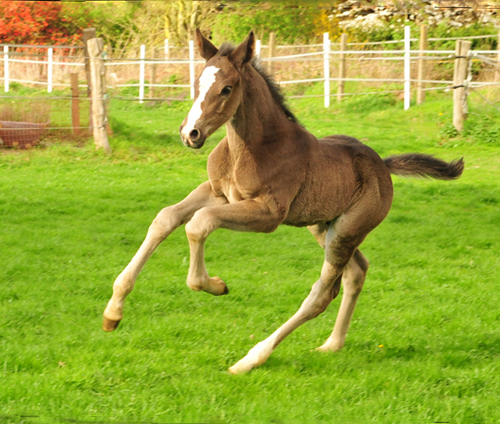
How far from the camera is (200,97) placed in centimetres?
395

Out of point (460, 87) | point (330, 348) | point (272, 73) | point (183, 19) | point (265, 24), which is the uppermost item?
point (183, 19)

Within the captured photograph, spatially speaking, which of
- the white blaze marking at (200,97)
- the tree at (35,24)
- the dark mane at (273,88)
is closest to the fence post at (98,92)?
the dark mane at (273,88)

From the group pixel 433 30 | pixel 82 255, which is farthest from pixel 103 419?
pixel 433 30

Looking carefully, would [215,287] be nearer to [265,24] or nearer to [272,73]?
[272,73]

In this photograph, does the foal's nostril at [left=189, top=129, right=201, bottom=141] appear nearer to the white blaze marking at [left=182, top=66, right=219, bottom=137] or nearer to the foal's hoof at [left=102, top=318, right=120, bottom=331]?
the white blaze marking at [left=182, top=66, right=219, bottom=137]

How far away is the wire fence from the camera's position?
13492 millimetres

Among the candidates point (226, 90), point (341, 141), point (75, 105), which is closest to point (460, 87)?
point (75, 105)

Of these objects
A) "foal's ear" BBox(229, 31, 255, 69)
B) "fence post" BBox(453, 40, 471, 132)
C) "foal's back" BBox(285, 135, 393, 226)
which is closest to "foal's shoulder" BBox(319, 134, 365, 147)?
"foal's back" BBox(285, 135, 393, 226)

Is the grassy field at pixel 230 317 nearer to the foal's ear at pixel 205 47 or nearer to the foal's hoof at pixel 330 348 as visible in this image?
the foal's hoof at pixel 330 348

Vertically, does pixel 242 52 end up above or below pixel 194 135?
above

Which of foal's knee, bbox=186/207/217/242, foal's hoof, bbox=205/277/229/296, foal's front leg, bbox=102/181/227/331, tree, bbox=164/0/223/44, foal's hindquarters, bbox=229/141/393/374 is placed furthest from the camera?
tree, bbox=164/0/223/44

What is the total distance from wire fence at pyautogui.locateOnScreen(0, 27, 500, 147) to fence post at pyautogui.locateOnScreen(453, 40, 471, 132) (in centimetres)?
18

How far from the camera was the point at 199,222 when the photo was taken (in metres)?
4.02

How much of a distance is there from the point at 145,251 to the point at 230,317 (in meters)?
1.86
